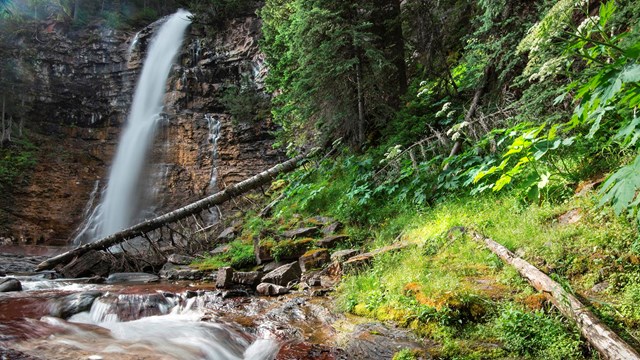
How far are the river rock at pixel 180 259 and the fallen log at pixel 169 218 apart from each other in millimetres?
1142

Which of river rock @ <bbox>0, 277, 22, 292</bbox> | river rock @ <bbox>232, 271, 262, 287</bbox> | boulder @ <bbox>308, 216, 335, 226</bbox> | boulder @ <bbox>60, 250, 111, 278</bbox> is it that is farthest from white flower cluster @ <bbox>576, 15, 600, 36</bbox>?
boulder @ <bbox>60, 250, 111, 278</bbox>

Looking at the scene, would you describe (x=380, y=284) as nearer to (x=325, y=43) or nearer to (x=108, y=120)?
(x=325, y=43)

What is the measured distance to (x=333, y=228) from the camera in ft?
27.6

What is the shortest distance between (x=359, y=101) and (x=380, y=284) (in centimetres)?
615

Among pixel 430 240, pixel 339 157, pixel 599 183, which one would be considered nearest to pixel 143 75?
pixel 339 157

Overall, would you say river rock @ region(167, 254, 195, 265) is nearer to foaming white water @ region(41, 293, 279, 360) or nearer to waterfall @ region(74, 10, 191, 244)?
foaming white water @ region(41, 293, 279, 360)

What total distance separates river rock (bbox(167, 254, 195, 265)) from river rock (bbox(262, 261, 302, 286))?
4.92 m

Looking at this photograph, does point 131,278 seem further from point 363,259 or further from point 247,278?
point 363,259

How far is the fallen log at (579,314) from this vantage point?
93.7 inches

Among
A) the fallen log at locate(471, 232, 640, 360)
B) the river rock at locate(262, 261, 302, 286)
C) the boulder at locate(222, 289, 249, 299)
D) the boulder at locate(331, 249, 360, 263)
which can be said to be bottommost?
the river rock at locate(262, 261, 302, 286)

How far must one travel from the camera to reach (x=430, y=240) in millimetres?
5477

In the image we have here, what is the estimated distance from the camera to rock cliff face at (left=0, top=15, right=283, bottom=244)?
1914 cm

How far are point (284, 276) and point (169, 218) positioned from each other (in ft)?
21.6

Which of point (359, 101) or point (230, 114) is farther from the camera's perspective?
point (230, 114)
